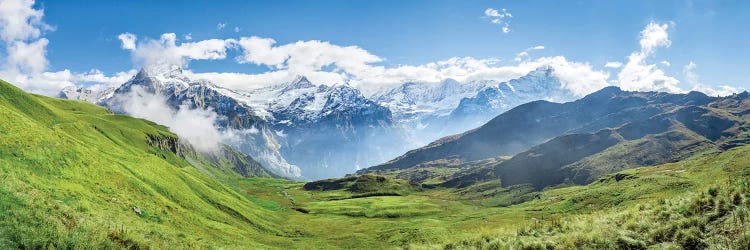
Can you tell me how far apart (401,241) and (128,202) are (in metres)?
51.1

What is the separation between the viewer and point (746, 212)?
20.8m

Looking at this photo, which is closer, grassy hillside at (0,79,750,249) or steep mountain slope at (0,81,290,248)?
grassy hillside at (0,79,750,249)

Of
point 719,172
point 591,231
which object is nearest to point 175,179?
point 591,231

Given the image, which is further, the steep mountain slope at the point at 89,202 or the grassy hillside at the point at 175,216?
the steep mountain slope at the point at 89,202

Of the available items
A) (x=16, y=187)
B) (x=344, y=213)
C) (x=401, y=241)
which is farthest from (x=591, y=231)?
(x=344, y=213)

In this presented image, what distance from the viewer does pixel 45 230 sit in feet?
89.3

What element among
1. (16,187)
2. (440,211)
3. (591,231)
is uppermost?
(16,187)

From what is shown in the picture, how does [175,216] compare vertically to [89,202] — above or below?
below

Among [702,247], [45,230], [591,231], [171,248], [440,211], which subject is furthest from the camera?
[440,211]

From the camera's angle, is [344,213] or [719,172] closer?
[719,172]

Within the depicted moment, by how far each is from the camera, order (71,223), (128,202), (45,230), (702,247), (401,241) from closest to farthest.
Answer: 1. (702,247)
2. (45,230)
3. (71,223)
4. (128,202)
5. (401,241)

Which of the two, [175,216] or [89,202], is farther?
[175,216]

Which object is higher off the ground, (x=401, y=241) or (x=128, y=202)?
(x=128, y=202)

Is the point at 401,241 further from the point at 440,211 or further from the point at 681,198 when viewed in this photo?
the point at 440,211
